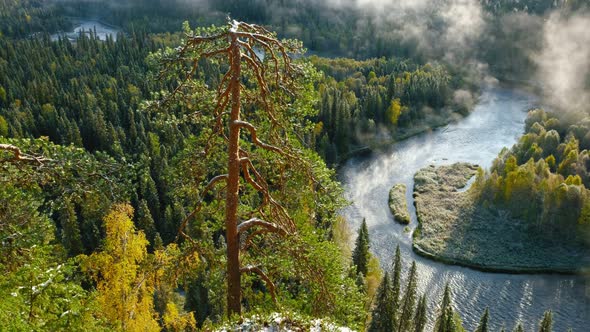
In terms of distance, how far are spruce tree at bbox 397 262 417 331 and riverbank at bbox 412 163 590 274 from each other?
1951 cm

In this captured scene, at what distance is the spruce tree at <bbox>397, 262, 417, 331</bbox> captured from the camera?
161ft

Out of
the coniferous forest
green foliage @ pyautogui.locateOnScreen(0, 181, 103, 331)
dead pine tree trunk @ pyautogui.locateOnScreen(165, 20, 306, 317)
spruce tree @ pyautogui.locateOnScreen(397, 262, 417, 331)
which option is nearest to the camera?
green foliage @ pyautogui.locateOnScreen(0, 181, 103, 331)

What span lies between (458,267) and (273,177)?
6100cm

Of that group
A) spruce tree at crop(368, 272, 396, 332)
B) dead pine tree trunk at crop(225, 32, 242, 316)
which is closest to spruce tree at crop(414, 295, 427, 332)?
spruce tree at crop(368, 272, 396, 332)

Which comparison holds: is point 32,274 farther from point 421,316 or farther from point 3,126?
point 3,126

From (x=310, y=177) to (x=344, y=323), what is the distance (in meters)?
4.35

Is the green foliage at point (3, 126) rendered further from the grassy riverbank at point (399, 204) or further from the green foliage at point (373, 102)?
the grassy riverbank at point (399, 204)

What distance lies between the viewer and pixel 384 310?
4838 centimetres

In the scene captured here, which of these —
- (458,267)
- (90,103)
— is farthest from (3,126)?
(458,267)

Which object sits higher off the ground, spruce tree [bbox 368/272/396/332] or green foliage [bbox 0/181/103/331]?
green foliage [bbox 0/181/103/331]

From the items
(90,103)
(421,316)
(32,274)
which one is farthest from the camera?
(90,103)

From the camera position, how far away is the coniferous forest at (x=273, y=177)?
11766 mm

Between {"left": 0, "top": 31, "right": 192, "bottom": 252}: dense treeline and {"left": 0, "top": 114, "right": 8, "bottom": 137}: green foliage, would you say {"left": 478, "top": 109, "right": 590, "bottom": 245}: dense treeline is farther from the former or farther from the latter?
{"left": 0, "top": 114, "right": 8, "bottom": 137}: green foliage

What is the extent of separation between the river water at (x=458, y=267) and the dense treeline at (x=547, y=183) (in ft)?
32.0
